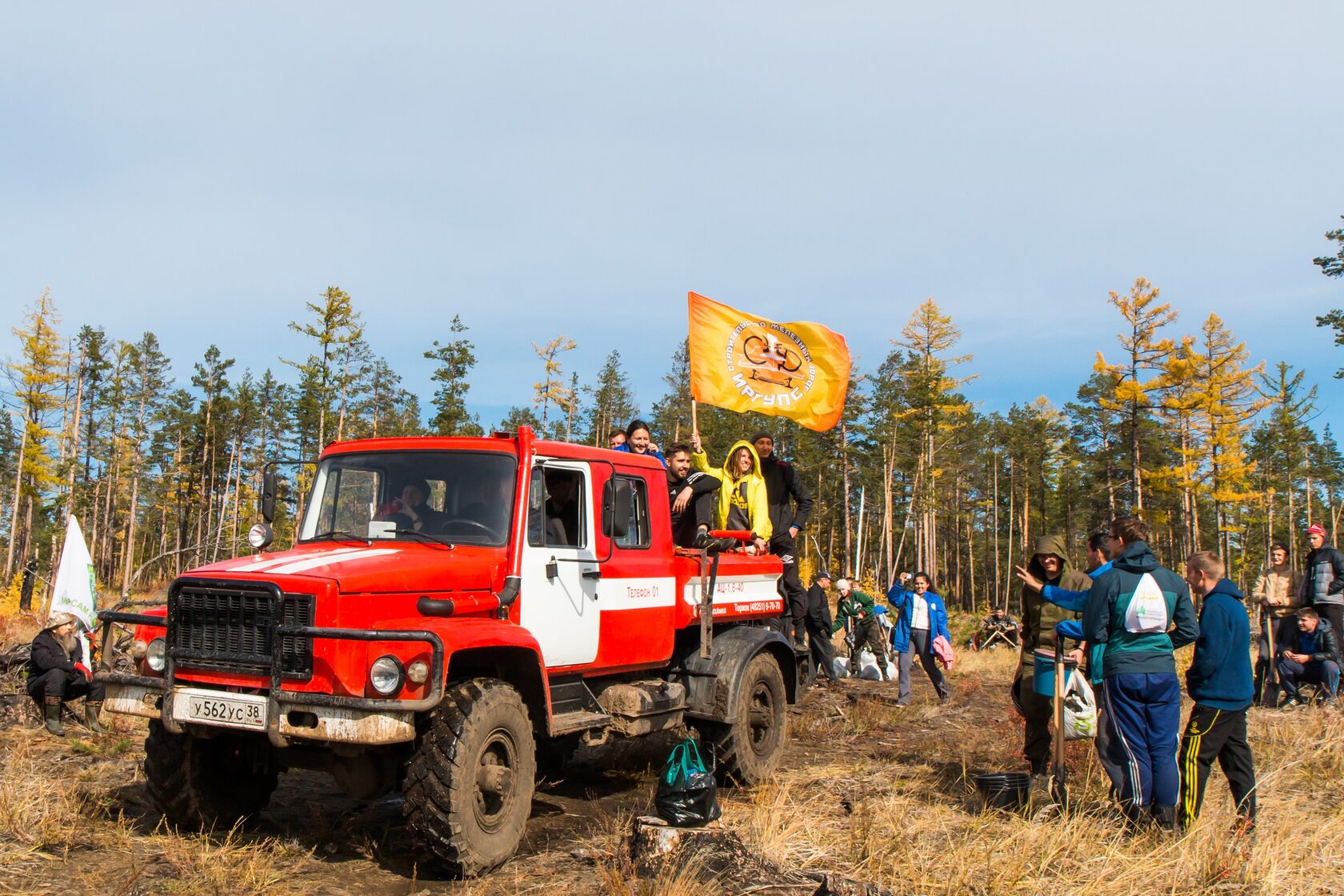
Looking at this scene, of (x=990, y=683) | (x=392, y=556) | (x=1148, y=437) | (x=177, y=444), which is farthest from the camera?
(x=177, y=444)

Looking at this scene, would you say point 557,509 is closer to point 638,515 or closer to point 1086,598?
point 638,515

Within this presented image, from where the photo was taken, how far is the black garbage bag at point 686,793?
18.3ft

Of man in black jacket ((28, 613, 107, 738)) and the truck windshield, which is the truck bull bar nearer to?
the truck windshield

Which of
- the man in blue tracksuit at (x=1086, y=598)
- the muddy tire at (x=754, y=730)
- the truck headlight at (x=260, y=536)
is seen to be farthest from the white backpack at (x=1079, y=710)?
the truck headlight at (x=260, y=536)

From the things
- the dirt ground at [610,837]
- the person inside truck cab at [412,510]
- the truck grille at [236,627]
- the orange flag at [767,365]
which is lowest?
the dirt ground at [610,837]

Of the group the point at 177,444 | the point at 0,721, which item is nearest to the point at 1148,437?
the point at 0,721

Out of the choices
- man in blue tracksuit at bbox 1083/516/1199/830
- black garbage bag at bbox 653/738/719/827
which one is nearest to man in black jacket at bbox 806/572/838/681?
man in blue tracksuit at bbox 1083/516/1199/830

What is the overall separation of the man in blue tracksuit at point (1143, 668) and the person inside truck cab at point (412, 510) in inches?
162

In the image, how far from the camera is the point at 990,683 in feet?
47.9

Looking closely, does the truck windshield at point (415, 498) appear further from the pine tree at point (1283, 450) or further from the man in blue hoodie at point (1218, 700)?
the pine tree at point (1283, 450)

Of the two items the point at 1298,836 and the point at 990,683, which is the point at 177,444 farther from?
the point at 1298,836

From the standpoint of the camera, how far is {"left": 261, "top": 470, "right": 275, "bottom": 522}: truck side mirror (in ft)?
21.0

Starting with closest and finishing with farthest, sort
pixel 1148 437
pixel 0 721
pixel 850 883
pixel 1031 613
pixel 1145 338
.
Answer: pixel 850 883, pixel 1031 613, pixel 0 721, pixel 1145 338, pixel 1148 437

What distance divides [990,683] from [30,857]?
12.3 metres
